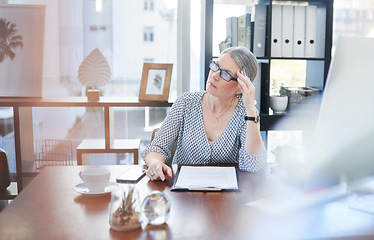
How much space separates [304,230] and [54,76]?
263cm

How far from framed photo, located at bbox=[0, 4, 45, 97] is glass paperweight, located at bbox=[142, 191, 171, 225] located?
2.10 m

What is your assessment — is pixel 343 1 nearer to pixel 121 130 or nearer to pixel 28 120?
pixel 121 130

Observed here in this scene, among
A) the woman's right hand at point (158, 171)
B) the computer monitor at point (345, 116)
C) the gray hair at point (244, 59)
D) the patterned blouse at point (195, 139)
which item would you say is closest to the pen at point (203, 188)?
the woman's right hand at point (158, 171)

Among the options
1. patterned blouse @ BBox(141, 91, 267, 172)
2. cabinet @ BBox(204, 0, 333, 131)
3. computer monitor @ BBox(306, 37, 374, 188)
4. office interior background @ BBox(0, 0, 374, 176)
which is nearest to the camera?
computer monitor @ BBox(306, 37, 374, 188)

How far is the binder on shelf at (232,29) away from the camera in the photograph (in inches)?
117

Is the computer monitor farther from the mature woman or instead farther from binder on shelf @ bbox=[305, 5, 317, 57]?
binder on shelf @ bbox=[305, 5, 317, 57]

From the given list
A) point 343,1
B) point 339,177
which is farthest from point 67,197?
point 343,1

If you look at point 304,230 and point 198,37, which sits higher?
point 198,37

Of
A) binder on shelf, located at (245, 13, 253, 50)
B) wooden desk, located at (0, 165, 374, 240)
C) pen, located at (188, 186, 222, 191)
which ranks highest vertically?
binder on shelf, located at (245, 13, 253, 50)

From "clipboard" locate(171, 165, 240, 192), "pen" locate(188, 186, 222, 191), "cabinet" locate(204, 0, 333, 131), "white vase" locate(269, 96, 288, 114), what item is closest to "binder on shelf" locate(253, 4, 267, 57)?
"cabinet" locate(204, 0, 333, 131)

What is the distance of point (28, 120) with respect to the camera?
3291 mm

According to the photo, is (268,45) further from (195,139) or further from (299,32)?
(195,139)

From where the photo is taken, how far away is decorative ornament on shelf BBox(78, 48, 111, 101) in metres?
2.95

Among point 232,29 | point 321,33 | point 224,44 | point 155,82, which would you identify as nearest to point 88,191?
point 155,82
